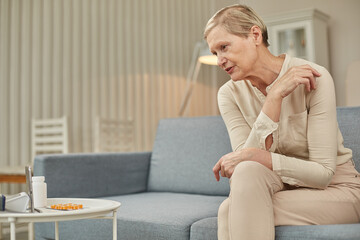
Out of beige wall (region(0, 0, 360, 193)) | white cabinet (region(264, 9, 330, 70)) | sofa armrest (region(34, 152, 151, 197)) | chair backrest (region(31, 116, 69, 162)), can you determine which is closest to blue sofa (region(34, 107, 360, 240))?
sofa armrest (region(34, 152, 151, 197))

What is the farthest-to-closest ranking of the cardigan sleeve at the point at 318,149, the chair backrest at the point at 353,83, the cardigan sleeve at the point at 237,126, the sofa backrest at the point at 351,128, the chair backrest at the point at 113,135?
the chair backrest at the point at 113,135 → the chair backrest at the point at 353,83 → the sofa backrest at the point at 351,128 → the cardigan sleeve at the point at 237,126 → the cardigan sleeve at the point at 318,149

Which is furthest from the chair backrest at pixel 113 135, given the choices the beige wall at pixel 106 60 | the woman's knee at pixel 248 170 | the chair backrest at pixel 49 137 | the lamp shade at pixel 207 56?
the woman's knee at pixel 248 170

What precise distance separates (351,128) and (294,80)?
1.91 feet

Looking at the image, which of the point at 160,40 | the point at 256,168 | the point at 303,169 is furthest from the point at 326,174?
the point at 160,40

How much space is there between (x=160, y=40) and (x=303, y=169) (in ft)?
13.6

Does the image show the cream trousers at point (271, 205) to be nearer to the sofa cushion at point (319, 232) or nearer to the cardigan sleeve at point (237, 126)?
the sofa cushion at point (319, 232)

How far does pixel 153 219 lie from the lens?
1580 millimetres

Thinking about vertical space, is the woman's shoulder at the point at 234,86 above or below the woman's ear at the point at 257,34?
below

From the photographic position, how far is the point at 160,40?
17.0 feet

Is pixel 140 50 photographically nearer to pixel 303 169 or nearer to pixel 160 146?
pixel 160 146

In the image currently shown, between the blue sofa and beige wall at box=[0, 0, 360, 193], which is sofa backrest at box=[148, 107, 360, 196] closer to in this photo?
the blue sofa

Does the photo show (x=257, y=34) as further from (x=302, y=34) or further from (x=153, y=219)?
(x=302, y=34)

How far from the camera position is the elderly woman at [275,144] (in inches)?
43.7

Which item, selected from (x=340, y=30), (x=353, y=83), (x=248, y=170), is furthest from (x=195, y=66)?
(x=248, y=170)
